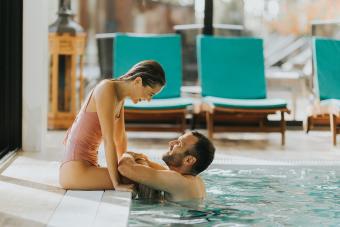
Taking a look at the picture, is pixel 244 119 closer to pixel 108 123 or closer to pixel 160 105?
pixel 160 105

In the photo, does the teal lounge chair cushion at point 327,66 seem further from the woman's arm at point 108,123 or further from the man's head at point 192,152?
the woman's arm at point 108,123

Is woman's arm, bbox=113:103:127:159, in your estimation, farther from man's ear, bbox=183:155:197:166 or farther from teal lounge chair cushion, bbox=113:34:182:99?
teal lounge chair cushion, bbox=113:34:182:99

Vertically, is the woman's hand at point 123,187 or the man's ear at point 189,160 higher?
the man's ear at point 189,160

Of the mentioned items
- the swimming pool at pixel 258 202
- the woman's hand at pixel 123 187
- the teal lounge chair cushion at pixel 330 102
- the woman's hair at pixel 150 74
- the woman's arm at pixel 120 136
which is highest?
the woman's hair at pixel 150 74

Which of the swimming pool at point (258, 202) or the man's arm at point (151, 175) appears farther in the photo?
the man's arm at point (151, 175)

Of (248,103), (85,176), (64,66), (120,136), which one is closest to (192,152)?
(120,136)

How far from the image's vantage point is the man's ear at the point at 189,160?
4.13 meters

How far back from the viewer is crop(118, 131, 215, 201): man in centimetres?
413

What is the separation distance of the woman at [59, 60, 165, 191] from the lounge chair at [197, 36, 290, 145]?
10.7ft

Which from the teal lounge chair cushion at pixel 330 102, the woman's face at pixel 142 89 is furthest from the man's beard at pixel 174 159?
the teal lounge chair cushion at pixel 330 102

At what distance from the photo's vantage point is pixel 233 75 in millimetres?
7926

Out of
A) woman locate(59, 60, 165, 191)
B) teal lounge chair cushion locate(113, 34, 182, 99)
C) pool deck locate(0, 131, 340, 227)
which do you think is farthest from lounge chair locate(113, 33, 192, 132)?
woman locate(59, 60, 165, 191)

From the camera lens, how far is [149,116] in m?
7.63

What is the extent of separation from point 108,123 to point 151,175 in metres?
0.39
